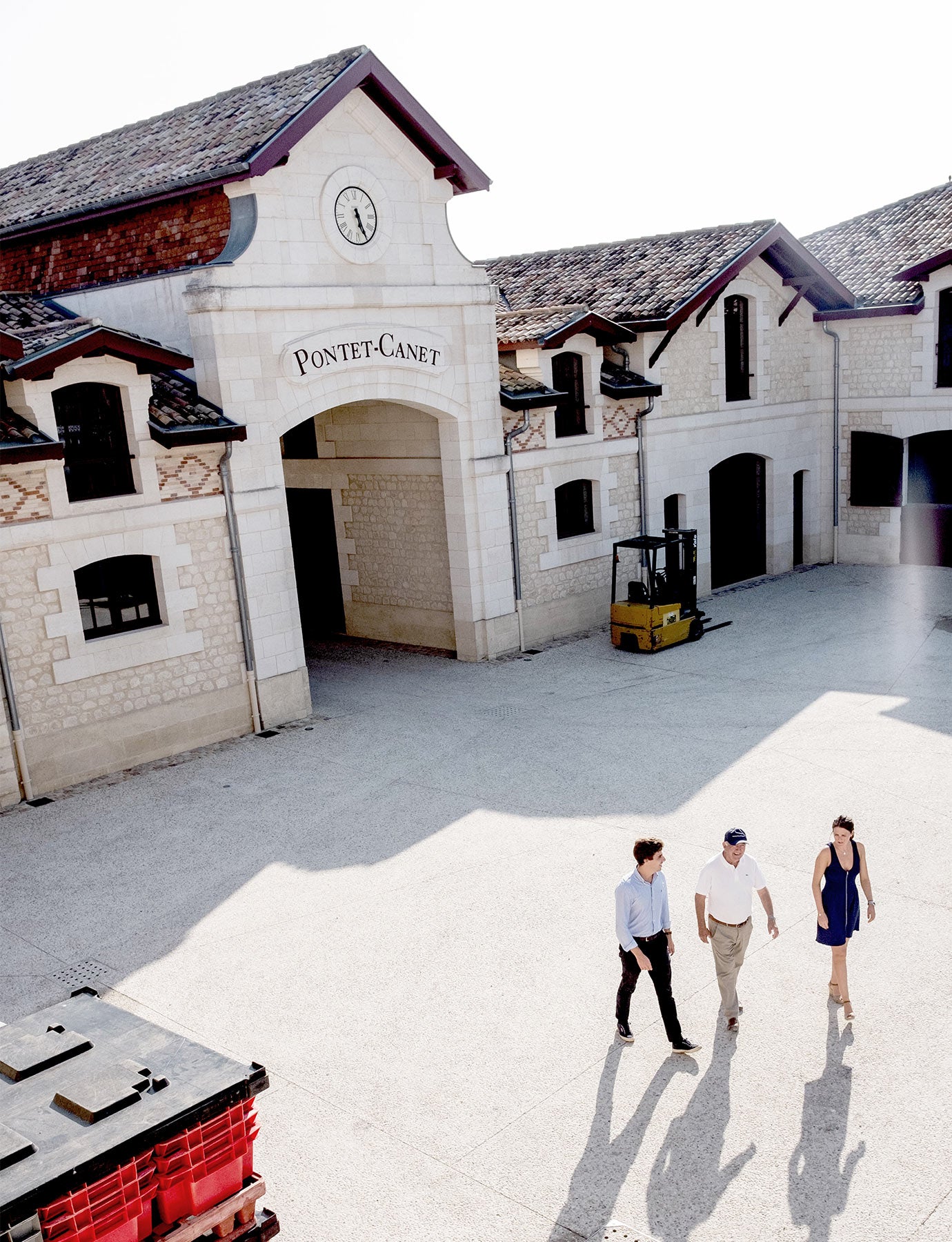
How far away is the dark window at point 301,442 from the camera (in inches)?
845

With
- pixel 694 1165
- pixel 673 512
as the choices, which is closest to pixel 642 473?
pixel 673 512

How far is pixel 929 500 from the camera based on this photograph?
25.1 metres

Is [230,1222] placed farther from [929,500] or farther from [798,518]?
[798,518]

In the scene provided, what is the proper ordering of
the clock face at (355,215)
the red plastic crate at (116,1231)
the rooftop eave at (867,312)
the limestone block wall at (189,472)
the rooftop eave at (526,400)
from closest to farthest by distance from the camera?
the red plastic crate at (116,1231) → the limestone block wall at (189,472) → the clock face at (355,215) → the rooftop eave at (526,400) → the rooftop eave at (867,312)

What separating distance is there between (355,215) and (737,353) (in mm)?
10694

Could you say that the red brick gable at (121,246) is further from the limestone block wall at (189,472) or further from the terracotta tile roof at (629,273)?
the terracotta tile roof at (629,273)

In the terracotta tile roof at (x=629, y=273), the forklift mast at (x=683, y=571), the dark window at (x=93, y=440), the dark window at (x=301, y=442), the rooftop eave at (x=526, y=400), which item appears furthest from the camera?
the terracotta tile roof at (x=629, y=273)

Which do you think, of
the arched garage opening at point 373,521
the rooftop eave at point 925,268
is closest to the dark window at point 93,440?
the arched garage opening at point 373,521

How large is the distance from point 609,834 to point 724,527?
14.3 metres

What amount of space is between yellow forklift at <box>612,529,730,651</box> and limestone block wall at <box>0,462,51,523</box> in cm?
973

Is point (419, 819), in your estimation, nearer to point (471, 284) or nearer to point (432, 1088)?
point (432, 1088)

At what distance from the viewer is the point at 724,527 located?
25.1 meters

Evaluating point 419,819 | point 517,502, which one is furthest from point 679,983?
point 517,502

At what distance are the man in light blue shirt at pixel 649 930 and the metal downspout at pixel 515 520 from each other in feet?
38.7
